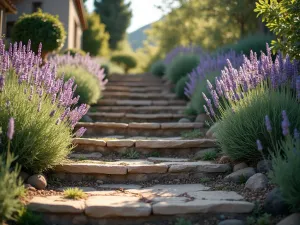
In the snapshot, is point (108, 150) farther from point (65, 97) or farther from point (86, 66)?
point (86, 66)

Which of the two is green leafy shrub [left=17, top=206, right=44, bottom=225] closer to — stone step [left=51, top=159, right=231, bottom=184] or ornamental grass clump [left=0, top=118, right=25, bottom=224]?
ornamental grass clump [left=0, top=118, right=25, bottom=224]

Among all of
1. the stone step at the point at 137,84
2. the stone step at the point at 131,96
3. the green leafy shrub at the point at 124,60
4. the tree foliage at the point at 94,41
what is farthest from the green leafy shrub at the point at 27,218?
the green leafy shrub at the point at 124,60

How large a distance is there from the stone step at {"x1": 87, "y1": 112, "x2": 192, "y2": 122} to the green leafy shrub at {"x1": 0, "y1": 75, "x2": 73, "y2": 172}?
3.10 m

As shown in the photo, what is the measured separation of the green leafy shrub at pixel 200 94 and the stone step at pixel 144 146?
1.45m

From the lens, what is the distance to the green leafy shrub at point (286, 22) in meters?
4.05

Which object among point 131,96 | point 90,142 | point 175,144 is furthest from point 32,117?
point 131,96

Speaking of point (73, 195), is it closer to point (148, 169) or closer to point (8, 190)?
point (8, 190)

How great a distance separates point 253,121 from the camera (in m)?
3.93

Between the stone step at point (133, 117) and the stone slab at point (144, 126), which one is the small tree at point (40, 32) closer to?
the stone step at point (133, 117)

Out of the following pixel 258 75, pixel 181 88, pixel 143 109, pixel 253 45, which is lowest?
pixel 143 109

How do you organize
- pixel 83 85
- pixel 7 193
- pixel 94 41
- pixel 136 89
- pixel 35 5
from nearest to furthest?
pixel 7 193 < pixel 83 85 < pixel 136 89 < pixel 35 5 < pixel 94 41

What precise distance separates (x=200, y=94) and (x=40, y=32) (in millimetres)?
3970

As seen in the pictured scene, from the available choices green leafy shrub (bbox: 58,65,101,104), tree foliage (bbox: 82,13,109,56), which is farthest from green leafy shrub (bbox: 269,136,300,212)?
tree foliage (bbox: 82,13,109,56)

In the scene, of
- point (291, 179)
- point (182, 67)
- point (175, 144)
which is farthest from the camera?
point (182, 67)
